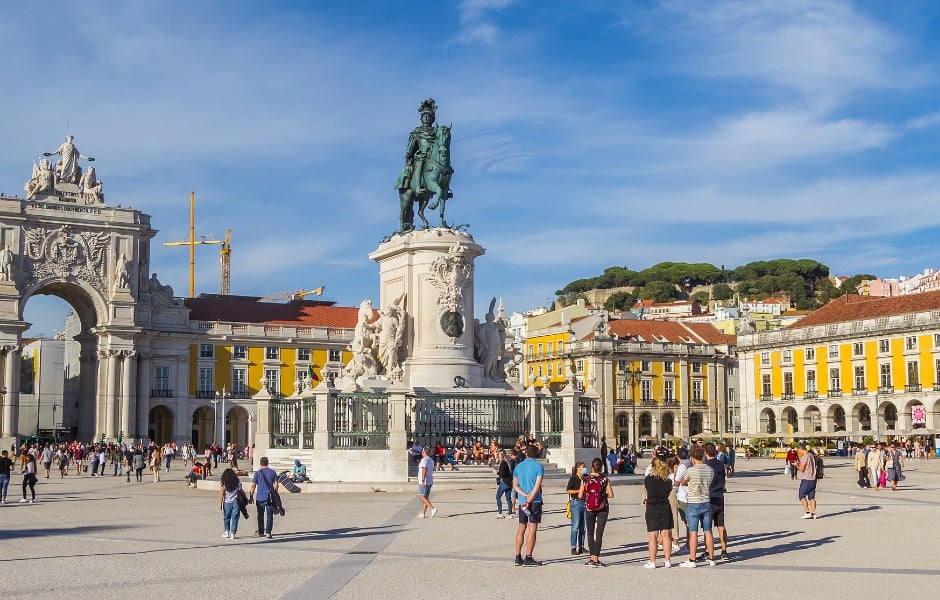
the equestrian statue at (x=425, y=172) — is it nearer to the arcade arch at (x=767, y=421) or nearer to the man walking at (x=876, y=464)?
the man walking at (x=876, y=464)

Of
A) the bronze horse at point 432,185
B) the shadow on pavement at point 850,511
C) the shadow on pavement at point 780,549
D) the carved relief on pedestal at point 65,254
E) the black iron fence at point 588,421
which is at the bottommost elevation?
the shadow on pavement at point 780,549

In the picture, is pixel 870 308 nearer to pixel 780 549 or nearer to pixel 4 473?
pixel 4 473

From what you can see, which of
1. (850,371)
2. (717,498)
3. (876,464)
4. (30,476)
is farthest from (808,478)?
(850,371)

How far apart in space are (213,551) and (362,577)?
10.9 ft

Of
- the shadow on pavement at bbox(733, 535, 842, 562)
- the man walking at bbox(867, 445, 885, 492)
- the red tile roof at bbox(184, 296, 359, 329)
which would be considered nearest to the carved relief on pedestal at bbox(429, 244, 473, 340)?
the man walking at bbox(867, 445, 885, 492)

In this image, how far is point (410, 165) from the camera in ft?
109

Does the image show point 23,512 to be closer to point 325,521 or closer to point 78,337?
point 325,521

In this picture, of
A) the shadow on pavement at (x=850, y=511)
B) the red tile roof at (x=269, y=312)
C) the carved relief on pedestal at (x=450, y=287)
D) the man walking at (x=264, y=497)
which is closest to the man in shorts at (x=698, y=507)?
the man walking at (x=264, y=497)

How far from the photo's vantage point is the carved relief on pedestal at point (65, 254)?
267ft

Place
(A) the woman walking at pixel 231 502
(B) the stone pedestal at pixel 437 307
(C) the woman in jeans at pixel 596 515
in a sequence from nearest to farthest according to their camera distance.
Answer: (C) the woman in jeans at pixel 596 515 → (A) the woman walking at pixel 231 502 → (B) the stone pedestal at pixel 437 307

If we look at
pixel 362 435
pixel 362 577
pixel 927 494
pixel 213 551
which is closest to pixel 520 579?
pixel 362 577

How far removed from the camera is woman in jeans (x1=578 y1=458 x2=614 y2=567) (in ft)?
48.4

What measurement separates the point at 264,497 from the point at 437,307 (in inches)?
545

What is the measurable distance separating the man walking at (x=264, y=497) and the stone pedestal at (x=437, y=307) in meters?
12.8
